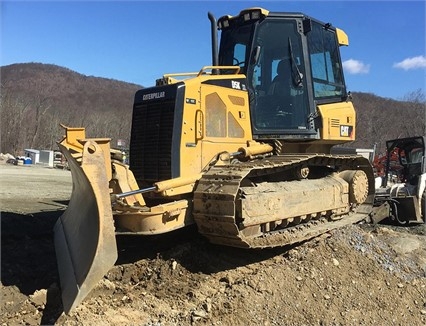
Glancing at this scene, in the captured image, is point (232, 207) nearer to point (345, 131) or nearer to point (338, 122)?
point (338, 122)

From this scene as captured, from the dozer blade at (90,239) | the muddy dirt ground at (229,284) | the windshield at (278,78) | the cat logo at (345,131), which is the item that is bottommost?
the muddy dirt ground at (229,284)

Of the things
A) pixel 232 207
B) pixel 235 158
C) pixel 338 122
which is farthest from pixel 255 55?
pixel 232 207

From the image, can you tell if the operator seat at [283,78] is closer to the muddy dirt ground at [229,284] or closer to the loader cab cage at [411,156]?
the muddy dirt ground at [229,284]

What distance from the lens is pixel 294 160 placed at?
231 inches

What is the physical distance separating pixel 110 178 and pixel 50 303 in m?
1.42

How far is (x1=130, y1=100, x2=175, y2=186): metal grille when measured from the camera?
568cm

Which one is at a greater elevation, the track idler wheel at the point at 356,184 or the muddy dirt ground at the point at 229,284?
the track idler wheel at the point at 356,184

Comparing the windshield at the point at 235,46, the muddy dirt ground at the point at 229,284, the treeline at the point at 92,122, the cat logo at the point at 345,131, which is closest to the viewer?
the muddy dirt ground at the point at 229,284

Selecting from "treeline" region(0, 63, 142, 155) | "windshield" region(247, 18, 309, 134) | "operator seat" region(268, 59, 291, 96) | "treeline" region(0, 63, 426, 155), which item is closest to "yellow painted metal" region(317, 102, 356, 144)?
"windshield" region(247, 18, 309, 134)

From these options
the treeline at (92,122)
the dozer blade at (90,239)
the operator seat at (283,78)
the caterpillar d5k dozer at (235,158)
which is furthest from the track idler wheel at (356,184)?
the treeline at (92,122)

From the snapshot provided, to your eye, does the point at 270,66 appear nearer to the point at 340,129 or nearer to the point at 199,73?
the point at 199,73

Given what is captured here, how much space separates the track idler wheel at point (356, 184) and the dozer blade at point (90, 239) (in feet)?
12.5

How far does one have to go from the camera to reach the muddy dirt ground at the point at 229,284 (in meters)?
4.51

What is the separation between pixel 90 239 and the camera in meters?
4.36
